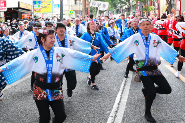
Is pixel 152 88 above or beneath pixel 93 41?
beneath

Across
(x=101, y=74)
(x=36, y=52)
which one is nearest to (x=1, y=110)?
(x=36, y=52)

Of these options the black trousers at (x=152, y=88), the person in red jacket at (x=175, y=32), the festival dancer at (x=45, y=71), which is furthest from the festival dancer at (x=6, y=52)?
the person in red jacket at (x=175, y=32)

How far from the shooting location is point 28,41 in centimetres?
669

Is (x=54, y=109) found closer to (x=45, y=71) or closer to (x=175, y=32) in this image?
(x=45, y=71)

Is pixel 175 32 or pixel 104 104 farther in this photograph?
pixel 175 32

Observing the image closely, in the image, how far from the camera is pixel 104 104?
16.8 feet

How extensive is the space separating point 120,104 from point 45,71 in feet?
7.52

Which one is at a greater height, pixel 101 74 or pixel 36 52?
pixel 36 52

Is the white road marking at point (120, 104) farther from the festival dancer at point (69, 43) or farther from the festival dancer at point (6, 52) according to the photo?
the festival dancer at point (6, 52)

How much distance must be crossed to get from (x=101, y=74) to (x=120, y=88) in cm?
200

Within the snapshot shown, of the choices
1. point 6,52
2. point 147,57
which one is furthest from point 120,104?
point 6,52

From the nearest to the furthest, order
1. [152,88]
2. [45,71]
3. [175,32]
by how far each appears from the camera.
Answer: [45,71] → [152,88] → [175,32]

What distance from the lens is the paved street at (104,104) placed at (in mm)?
4339

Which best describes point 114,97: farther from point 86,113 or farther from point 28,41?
point 28,41
